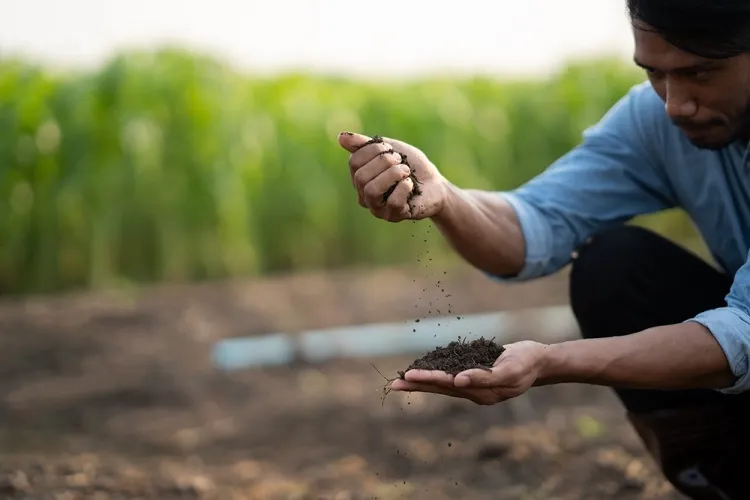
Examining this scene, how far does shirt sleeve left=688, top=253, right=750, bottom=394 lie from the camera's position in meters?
1.61

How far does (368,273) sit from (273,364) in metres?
1.99

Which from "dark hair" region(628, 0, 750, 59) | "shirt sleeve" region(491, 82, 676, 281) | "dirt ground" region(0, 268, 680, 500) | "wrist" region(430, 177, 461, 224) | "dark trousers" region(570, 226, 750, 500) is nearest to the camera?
"dark hair" region(628, 0, 750, 59)

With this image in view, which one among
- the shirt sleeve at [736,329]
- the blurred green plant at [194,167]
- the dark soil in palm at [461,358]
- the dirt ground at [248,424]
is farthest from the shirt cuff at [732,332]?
the blurred green plant at [194,167]

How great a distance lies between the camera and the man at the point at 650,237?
5.36 ft

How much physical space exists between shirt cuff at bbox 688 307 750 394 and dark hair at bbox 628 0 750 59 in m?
0.43

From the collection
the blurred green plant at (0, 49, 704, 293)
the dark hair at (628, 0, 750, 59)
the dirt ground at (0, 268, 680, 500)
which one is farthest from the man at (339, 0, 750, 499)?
the blurred green plant at (0, 49, 704, 293)

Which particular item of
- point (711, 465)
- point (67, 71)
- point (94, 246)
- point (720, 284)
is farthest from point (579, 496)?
point (67, 71)

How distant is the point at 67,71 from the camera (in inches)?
220

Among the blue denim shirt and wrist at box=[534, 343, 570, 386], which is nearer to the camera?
wrist at box=[534, 343, 570, 386]

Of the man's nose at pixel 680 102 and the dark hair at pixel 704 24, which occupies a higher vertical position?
the dark hair at pixel 704 24

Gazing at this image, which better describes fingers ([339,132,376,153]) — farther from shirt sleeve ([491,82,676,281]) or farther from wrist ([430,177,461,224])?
shirt sleeve ([491,82,676,281])

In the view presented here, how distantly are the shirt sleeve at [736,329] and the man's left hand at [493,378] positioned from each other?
28 centimetres

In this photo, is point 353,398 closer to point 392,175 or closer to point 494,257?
point 494,257

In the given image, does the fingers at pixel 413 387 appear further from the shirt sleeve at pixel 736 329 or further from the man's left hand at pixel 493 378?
the shirt sleeve at pixel 736 329
